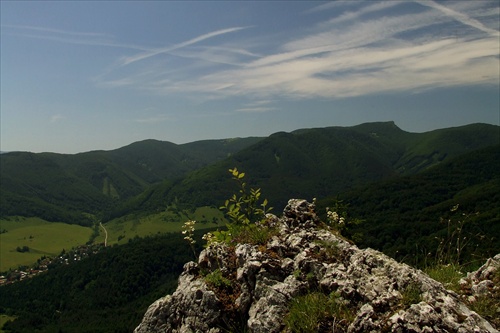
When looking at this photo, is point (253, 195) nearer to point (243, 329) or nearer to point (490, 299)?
point (243, 329)

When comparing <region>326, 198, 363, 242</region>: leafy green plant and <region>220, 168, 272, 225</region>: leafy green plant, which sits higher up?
<region>220, 168, 272, 225</region>: leafy green plant

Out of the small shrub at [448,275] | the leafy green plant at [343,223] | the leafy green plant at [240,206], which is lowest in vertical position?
the small shrub at [448,275]

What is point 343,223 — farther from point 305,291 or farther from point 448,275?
point 305,291

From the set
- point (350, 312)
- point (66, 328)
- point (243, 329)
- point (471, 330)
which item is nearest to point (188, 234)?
point (243, 329)

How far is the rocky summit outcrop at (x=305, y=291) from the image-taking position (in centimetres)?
697

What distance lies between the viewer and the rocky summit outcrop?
6969mm

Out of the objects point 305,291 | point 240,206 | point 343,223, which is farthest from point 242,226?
point 305,291

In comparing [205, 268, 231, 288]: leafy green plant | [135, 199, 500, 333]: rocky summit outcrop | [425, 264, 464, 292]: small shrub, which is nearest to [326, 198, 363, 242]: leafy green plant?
[135, 199, 500, 333]: rocky summit outcrop

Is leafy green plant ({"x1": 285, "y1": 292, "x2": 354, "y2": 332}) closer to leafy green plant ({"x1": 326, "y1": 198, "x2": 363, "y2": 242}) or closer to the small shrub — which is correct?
the small shrub

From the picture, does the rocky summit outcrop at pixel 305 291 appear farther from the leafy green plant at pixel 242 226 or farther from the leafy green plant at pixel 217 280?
the leafy green plant at pixel 242 226

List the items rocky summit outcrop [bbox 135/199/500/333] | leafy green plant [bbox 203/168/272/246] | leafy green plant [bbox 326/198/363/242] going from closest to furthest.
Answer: rocky summit outcrop [bbox 135/199/500/333]
leafy green plant [bbox 203/168/272/246]
leafy green plant [bbox 326/198/363/242]

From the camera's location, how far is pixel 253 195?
12.4 meters

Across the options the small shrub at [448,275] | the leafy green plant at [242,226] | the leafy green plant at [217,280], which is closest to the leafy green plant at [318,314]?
the leafy green plant at [217,280]

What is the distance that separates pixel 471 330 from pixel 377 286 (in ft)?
6.41
